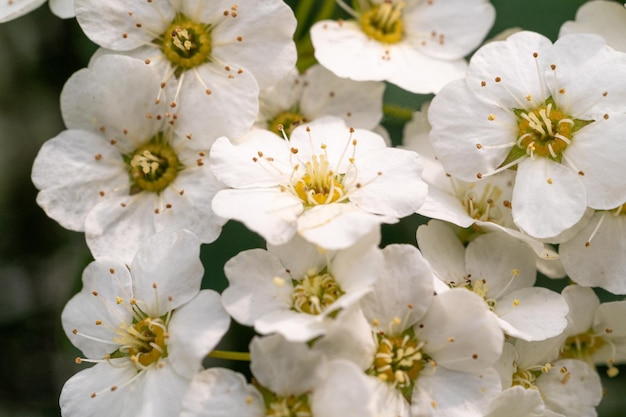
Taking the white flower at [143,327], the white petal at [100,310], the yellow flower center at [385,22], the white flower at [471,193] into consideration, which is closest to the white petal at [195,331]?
the white flower at [143,327]

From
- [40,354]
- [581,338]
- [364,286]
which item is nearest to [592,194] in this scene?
[581,338]

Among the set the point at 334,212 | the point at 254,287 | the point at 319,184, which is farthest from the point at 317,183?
the point at 254,287

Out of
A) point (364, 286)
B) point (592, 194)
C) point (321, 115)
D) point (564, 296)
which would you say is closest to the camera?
point (364, 286)

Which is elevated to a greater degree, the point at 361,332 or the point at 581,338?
A: the point at 361,332

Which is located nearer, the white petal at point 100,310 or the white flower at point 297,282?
the white flower at point 297,282

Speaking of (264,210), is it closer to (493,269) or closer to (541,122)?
(493,269)

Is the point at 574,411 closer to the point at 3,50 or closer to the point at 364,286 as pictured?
the point at 364,286

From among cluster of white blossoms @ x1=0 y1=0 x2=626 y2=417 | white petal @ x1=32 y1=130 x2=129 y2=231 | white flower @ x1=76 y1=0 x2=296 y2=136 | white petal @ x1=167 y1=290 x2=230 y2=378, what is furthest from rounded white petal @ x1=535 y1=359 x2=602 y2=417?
white petal @ x1=32 y1=130 x2=129 y2=231

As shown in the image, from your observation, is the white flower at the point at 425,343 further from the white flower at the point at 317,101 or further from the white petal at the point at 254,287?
the white flower at the point at 317,101
